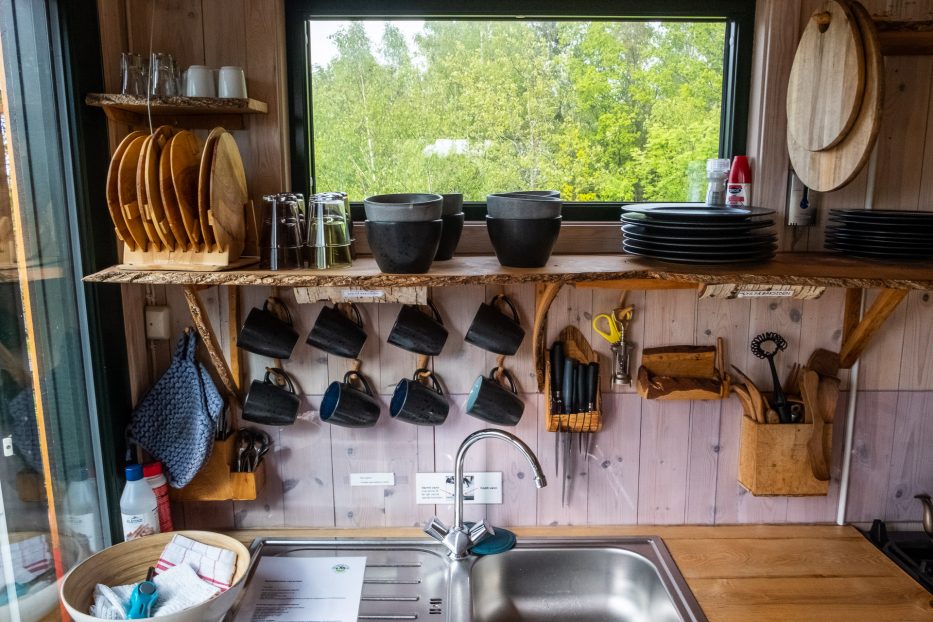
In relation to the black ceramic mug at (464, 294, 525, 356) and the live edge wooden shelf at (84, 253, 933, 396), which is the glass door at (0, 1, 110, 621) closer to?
the live edge wooden shelf at (84, 253, 933, 396)

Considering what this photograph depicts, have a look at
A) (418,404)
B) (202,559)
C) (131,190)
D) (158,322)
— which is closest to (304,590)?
(202,559)

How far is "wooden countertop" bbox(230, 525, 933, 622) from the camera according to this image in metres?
1.44

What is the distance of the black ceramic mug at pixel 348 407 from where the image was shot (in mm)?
1571

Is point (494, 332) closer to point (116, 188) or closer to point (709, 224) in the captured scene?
point (709, 224)

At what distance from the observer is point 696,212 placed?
1.38 meters

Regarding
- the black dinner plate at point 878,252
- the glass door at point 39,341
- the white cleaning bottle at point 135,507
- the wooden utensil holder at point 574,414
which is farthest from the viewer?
the wooden utensil holder at point 574,414

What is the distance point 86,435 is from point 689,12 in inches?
Answer: 61.9

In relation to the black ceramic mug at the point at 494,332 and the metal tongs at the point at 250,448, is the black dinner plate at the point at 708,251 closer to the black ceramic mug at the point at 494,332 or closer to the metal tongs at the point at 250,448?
the black ceramic mug at the point at 494,332

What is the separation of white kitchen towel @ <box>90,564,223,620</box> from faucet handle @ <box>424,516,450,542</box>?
46 centimetres

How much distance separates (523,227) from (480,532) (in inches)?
27.4

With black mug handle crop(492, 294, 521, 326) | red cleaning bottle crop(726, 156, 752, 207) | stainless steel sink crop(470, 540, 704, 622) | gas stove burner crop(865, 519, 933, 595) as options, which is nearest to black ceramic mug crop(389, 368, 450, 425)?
black mug handle crop(492, 294, 521, 326)

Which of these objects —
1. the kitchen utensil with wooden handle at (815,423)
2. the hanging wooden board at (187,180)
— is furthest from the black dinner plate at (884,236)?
the hanging wooden board at (187,180)

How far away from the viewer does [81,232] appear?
1.42 meters

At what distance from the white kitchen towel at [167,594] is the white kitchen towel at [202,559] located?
0.02 meters
